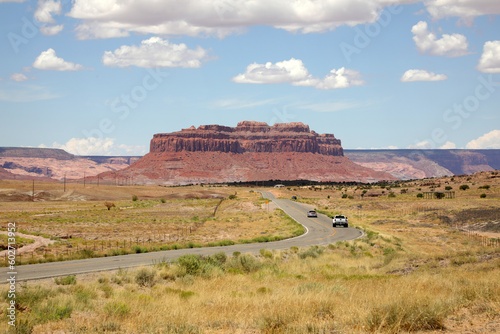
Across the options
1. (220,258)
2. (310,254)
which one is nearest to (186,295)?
(220,258)

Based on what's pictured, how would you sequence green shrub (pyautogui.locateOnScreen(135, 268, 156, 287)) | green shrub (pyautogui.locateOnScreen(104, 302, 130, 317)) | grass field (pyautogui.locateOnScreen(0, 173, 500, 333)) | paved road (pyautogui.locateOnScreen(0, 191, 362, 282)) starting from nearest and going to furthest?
grass field (pyautogui.locateOnScreen(0, 173, 500, 333)) < green shrub (pyautogui.locateOnScreen(104, 302, 130, 317)) < green shrub (pyautogui.locateOnScreen(135, 268, 156, 287)) < paved road (pyautogui.locateOnScreen(0, 191, 362, 282))

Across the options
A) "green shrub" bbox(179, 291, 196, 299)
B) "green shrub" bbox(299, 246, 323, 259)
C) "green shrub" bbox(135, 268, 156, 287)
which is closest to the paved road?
"green shrub" bbox(299, 246, 323, 259)

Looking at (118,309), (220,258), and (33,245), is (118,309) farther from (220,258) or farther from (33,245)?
(33,245)

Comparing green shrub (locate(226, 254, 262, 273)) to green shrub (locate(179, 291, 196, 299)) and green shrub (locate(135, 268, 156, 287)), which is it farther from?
green shrub (locate(179, 291, 196, 299))

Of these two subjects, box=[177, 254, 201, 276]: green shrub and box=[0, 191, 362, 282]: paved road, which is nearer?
box=[177, 254, 201, 276]: green shrub

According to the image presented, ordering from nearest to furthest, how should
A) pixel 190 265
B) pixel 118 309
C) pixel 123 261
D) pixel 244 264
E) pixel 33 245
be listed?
pixel 118 309 < pixel 190 265 < pixel 244 264 < pixel 123 261 < pixel 33 245

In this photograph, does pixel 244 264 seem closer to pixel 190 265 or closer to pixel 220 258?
pixel 220 258

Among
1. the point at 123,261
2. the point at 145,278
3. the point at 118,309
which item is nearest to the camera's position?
the point at 118,309

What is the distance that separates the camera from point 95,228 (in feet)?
165

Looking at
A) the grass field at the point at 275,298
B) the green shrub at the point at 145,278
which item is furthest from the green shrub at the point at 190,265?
the green shrub at the point at 145,278

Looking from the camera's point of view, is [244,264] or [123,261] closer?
[244,264]

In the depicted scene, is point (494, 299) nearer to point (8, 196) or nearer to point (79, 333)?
point (79, 333)

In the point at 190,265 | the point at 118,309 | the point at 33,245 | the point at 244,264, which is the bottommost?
the point at 33,245

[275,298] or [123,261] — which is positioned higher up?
[275,298]
